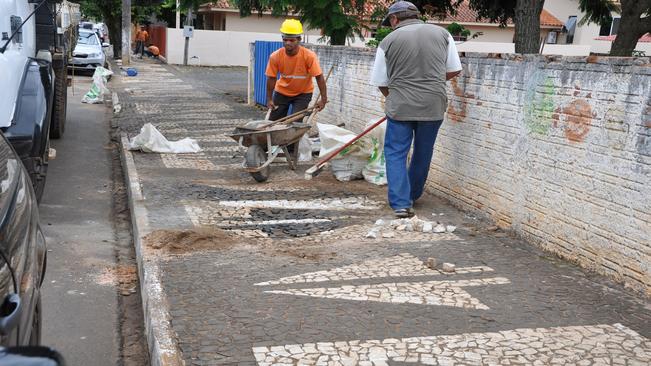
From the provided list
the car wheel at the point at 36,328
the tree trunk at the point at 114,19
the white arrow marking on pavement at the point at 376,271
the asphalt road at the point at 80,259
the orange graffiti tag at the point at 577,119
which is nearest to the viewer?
the car wheel at the point at 36,328

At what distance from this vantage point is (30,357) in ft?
5.92

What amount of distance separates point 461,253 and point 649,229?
1450 millimetres

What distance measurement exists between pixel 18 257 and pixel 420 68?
444 centimetres

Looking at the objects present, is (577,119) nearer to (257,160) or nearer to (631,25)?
(257,160)

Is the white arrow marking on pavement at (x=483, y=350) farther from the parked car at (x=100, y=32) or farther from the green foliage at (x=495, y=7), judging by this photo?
the parked car at (x=100, y=32)

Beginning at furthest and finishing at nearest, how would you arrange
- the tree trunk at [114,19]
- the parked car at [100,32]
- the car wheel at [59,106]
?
the tree trunk at [114,19], the parked car at [100,32], the car wheel at [59,106]

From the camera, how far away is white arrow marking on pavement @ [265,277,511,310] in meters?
4.54

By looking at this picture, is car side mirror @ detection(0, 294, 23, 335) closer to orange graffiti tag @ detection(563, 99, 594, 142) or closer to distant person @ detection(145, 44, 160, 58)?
orange graffiti tag @ detection(563, 99, 594, 142)

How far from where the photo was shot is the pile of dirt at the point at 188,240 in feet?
18.5

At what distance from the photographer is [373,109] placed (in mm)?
9320

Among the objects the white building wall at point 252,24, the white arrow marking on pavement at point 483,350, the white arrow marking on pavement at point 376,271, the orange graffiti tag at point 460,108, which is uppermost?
the white building wall at point 252,24

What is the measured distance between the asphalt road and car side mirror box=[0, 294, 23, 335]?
6.24 feet

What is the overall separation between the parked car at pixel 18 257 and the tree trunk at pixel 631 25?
14915 mm

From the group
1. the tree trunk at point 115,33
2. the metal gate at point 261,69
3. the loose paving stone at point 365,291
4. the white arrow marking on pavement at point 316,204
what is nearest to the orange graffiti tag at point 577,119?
the loose paving stone at point 365,291
